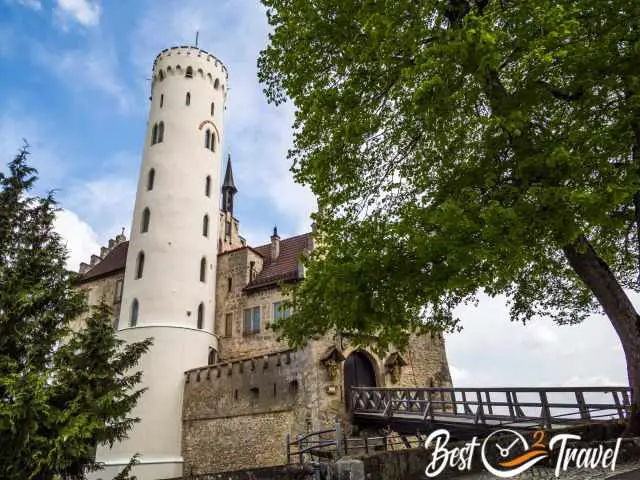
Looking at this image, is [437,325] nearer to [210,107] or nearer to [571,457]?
[571,457]

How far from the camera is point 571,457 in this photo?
6559 mm

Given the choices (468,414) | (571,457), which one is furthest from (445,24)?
(468,414)

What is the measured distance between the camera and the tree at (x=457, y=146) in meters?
7.46

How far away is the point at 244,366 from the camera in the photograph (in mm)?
21531

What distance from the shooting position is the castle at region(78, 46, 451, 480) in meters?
19.8

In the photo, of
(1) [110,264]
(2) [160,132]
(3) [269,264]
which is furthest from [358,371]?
(1) [110,264]

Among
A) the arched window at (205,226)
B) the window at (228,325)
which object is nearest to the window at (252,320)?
the window at (228,325)

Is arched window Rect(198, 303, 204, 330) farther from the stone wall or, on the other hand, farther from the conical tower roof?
the conical tower roof

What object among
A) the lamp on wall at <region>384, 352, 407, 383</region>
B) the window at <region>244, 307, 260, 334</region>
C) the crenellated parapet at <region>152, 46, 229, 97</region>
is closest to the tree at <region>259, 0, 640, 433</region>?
the lamp on wall at <region>384, 352, 407, 383</region>

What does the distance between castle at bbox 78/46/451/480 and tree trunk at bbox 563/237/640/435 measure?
10922mm

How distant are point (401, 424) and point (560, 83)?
1234 centimetres

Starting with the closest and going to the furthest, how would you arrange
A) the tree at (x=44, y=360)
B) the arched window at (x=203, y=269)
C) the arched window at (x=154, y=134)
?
the tree at (x=44, y=360), the arched window at (x=203, y=269), the arched window at (x=154, y=134)

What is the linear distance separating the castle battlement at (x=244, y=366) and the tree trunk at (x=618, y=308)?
1274 cm

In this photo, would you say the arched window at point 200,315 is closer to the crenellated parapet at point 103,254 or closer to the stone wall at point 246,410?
the stone wall at point 246,410
